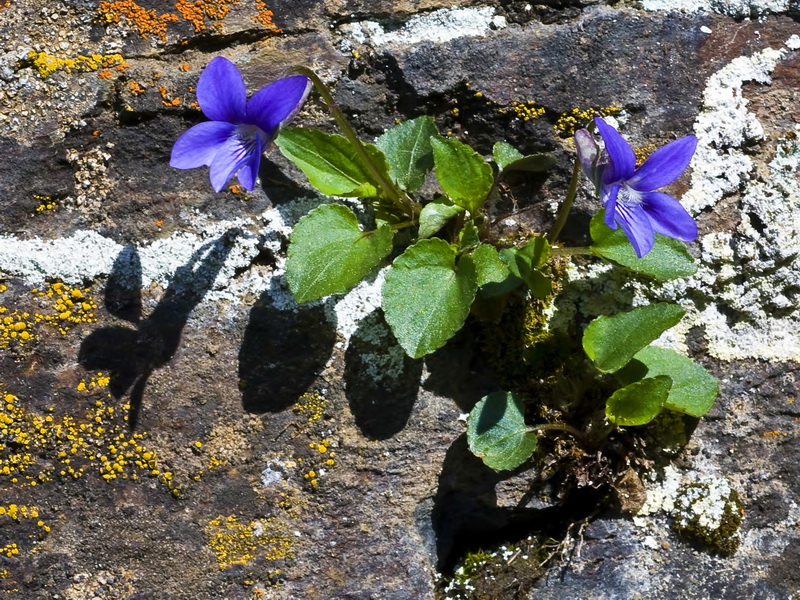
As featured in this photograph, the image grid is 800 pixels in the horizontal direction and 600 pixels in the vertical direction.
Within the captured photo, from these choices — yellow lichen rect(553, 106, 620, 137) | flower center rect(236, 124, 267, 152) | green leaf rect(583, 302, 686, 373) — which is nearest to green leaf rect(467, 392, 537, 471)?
green leaf rect(583, 302, 686, 373)

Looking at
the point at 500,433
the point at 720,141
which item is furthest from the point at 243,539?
the point at 720,141

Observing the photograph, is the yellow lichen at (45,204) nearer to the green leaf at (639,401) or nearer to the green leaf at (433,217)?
the green leaf at (433,217)

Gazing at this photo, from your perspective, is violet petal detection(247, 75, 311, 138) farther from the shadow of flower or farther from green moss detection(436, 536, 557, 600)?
green moss detection(436, 536, 557, 600)

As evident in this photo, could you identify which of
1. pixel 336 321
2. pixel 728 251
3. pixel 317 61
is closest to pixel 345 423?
pixel 336 321

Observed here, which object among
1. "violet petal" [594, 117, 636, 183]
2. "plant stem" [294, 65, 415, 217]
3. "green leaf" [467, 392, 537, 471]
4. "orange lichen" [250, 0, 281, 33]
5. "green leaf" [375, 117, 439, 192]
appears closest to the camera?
"violet petal" [594, 117, 636, 183]

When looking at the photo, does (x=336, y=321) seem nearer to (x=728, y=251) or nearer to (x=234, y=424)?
(x=234, y=424)

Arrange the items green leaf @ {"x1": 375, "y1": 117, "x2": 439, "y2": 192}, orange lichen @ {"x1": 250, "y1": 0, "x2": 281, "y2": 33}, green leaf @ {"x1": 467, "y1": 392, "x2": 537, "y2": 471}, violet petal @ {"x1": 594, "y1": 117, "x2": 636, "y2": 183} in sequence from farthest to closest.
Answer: orange lichen @ {"x1": 250, "y1": 0, "x2": 281, "y2": 33} < green leaf @ {"x1": 375, "y1": 117, "x2": 439, "y2": 192} < green leaf @ {"x1": 467, "y1": 392, "x2": 537, "y2": 471} < violet petal @ {"x1": 594, "y1": 117, "x2": 636, "y2": 183}

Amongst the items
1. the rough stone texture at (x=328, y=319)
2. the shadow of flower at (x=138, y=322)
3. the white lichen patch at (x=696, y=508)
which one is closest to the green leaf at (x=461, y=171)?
the rough stone texture at (x=328, y=319)
